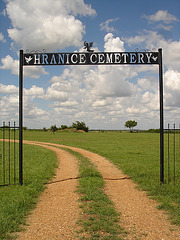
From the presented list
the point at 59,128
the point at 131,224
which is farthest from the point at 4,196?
the point at 59,128

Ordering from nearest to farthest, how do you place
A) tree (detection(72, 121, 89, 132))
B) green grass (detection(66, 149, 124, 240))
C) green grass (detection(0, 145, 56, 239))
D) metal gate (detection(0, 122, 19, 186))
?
green grass (detection(66, 149, 124, 240)) → green grass (detection(0, 145, 56, 239)) → metal gate (detection(0, 122, 19, 186)) → tree (detection(72, 121, 89, 132))

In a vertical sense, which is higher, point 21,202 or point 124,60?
point 124,60

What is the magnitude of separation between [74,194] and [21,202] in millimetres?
1676

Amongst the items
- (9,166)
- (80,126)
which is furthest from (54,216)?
(80,126)

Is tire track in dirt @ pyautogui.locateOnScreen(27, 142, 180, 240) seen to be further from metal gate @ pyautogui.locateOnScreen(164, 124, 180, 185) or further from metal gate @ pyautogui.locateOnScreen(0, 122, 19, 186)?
metal gate @ pyautogui.locateOnScreen(0, 122, 19, 186)

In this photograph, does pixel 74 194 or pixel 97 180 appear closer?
pixel 74 194

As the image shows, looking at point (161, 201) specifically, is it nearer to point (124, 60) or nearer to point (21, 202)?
point (21, 202)

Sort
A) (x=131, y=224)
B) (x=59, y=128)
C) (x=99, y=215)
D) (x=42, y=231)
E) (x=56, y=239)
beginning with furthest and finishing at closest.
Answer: (x=59, y=128) < (x=99, y=215) < (x=131, y=224) < (x=42, y=231) < (x=56, y=239)

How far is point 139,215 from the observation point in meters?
5.04

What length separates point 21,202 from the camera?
552 centimetres

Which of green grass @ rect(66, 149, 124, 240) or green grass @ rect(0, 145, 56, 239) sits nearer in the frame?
green grass @ rect(66, 149, 124, 240)

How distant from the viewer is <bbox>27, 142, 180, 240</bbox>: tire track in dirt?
4113mm

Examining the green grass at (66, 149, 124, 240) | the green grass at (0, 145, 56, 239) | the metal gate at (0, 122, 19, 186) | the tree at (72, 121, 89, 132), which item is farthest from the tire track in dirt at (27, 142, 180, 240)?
the tree at (72, 121, 89, 132)

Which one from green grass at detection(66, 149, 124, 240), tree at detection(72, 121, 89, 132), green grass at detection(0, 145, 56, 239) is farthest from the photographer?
tree at detection(72, 121, 89, 132)
